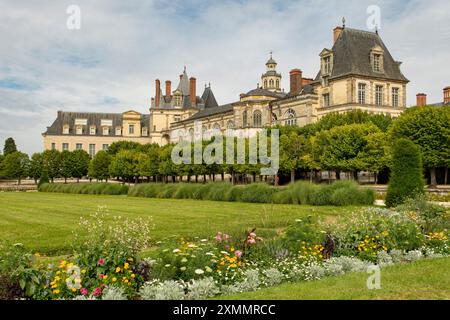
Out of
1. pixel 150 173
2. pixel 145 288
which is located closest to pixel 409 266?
pixel 145 288

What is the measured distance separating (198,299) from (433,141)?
27.3 m

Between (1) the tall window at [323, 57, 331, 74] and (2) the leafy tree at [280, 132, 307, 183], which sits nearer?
(2) the leafy tree at [280, 132, 307, 183]

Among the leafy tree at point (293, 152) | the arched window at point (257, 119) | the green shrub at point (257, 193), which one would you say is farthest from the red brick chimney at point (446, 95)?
the green shrub at point (257, 193)

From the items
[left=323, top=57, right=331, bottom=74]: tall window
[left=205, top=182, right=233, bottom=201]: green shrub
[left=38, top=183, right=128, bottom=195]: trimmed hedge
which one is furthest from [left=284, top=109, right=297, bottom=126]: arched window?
[left=205, top=182, right=233, bottom=201]: green shrub

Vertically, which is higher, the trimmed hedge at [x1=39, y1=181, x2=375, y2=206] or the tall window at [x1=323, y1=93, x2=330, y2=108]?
the tall window at [x1=323, y1=93, x2=330, y2=108]

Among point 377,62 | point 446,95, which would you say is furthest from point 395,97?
point 446,95

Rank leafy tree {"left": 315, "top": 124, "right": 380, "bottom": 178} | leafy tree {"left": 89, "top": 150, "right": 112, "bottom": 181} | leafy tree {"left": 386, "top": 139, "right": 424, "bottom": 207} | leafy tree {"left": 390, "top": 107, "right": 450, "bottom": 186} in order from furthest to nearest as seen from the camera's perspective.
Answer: leafy tree {"left": 89, "top": 150, "right": 112, "bottom": 181}, leafy tree {"left": 315, "top": 124, "right": 380, "bottom": 178}, leafy tree {"left": 390, "top": 107, "right": 450, "bottom": 186}, leafy tree {"left": 386, "top": 139, "right": 424, "bottom": 207}

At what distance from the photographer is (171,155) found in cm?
4694

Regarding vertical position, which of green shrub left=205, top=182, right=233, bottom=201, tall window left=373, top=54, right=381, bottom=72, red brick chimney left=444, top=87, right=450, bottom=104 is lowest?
green shrub left=205, top=182, right=233, bottom=201

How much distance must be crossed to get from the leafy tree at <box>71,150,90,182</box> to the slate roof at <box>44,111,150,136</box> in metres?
11.8

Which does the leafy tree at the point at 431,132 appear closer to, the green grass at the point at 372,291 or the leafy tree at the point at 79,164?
the green grass at the point at 372,291

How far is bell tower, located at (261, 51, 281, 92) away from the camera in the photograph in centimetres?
7694

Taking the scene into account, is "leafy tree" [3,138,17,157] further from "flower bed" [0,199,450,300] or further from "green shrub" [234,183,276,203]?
"flower bed" [0,199,450,300]
